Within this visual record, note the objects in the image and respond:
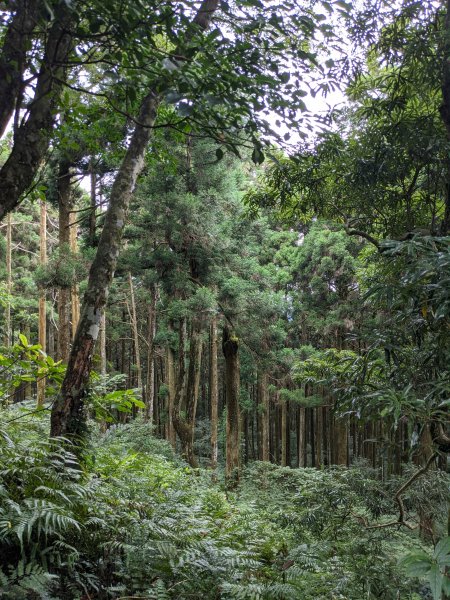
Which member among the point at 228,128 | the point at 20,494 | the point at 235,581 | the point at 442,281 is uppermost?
the point at 228,128

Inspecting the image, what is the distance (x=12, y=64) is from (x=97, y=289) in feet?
5.86

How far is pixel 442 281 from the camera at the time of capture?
8.06ft

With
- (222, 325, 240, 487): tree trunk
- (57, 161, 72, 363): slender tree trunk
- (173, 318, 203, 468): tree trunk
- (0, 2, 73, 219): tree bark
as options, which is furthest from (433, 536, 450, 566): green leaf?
(222, 325, 240, 487): tree trunk

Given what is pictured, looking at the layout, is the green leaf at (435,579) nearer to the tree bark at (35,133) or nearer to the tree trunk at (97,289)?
the tree bark at (35,133)

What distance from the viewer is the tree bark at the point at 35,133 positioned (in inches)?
109

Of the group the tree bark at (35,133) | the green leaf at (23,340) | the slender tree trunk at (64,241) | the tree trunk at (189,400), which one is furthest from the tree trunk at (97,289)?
the tree trunk at (189,400)

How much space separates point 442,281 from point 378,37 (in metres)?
4.06

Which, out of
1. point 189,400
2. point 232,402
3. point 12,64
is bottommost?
point 189,400

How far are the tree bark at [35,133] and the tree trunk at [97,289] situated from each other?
29.1 inches

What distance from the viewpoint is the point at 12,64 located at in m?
2.64

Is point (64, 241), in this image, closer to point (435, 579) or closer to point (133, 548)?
point (133, 548)

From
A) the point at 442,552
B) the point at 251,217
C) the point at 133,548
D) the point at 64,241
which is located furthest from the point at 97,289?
the point at 64,241

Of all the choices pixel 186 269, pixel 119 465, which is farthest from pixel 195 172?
pixel 119 465

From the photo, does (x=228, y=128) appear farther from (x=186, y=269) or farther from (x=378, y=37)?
(x=186, y=269)
